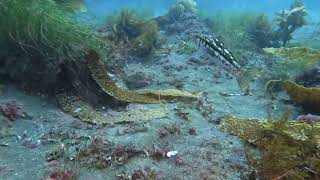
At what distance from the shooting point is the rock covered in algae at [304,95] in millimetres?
8087

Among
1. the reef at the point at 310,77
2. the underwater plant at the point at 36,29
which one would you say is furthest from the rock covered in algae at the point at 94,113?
the reef at the point at 310,77

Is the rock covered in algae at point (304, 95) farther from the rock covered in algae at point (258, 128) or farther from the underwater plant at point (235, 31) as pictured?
the underwater plant at point (235, 31)

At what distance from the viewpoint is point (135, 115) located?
22.9 feet

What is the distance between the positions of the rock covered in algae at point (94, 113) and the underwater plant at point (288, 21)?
1078 centimetres

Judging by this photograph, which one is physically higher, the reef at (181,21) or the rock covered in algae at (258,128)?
the reef at (181,21)

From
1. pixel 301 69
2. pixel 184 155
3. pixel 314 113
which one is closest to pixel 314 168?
pixel 184 155

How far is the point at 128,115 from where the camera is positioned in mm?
6965

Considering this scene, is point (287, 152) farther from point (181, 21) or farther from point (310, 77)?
point (181, 21)

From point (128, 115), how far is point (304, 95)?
402cm

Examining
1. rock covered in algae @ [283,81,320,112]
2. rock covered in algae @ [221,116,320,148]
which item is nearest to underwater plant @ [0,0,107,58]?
rock covered in algae @ [221,116,320,148]

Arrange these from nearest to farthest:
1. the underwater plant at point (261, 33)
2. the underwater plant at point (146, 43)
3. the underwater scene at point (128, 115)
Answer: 1. the underwater scene at point (128, 115)
2. the underwater plant at point (146, 43)
3. the underwater plant at point (261, 33)

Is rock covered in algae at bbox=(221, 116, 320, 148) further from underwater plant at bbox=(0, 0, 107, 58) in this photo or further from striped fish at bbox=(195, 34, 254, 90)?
underwater plant at bbox=(0, 0, 107, 58)

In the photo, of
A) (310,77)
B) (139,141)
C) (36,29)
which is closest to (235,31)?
(310,77)

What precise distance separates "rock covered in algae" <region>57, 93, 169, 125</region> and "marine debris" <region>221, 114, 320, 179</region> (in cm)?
177
